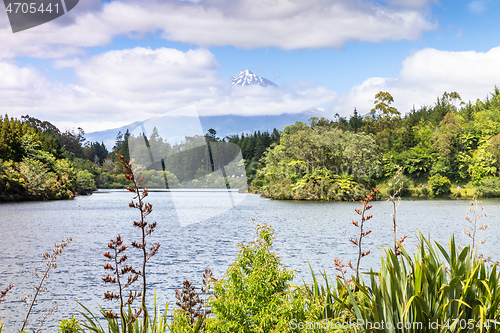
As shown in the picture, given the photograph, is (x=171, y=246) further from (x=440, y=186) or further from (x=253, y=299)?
(x=440, y=186)

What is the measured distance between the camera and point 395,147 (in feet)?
236

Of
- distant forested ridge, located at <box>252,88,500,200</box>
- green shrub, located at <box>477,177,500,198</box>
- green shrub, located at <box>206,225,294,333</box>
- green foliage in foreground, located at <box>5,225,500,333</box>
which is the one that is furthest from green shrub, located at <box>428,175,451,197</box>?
green shrub, located at <box>206,225,294,333</box>

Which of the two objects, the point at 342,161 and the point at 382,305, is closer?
the point at 382,305

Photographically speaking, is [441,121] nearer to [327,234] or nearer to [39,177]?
[327,234]

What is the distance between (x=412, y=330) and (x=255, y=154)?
287ft

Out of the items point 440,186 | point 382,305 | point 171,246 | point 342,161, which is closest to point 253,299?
point 382,305

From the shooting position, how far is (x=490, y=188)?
57344mm

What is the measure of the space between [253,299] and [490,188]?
6345 cm

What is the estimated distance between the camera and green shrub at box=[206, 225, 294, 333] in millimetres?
3996

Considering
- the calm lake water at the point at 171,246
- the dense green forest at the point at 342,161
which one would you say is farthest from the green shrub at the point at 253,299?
the dense green forest at the point at 342,161

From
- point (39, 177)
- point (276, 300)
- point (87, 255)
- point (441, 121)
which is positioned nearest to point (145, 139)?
point (87, 255)

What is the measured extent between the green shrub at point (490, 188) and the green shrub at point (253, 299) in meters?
62.1

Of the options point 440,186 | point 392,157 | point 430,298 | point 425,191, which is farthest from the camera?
point 392,157

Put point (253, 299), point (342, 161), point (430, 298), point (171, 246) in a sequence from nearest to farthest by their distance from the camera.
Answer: point (430, 298) → point (253, 299) → point (171, 246) → point (342, 161)
